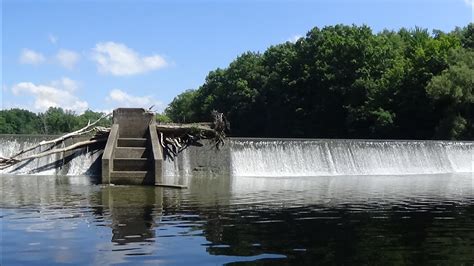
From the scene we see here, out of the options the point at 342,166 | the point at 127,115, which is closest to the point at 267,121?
the point at 342,166

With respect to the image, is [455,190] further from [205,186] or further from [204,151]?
[204,151]

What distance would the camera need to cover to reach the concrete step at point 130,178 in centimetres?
2359

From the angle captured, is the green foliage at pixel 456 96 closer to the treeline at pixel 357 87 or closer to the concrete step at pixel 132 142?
the treeline at pixel 357 87

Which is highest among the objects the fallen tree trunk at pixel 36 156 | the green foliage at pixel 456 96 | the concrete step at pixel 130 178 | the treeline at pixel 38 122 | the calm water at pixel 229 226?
the treeline at pixel 38 122

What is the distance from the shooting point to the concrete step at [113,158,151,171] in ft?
80.4

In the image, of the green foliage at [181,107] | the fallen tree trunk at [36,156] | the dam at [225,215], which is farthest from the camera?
the green foliage at [181,107]

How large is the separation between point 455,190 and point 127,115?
15052 mm

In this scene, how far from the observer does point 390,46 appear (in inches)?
2638

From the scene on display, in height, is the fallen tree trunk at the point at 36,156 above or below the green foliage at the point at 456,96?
below

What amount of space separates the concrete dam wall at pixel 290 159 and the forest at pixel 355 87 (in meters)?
12.6

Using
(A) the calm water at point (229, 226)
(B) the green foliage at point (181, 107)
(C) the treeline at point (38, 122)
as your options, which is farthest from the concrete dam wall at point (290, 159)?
(C) the treeline at point (38, 122)

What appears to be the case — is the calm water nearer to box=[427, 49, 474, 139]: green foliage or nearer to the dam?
the dam

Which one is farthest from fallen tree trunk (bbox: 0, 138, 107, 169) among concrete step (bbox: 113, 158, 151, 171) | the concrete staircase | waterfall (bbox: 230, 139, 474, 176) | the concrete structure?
waterfall (bbox: 230, 139, 474, 176)

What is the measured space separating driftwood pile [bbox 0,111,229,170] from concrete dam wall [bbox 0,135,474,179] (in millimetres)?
405
